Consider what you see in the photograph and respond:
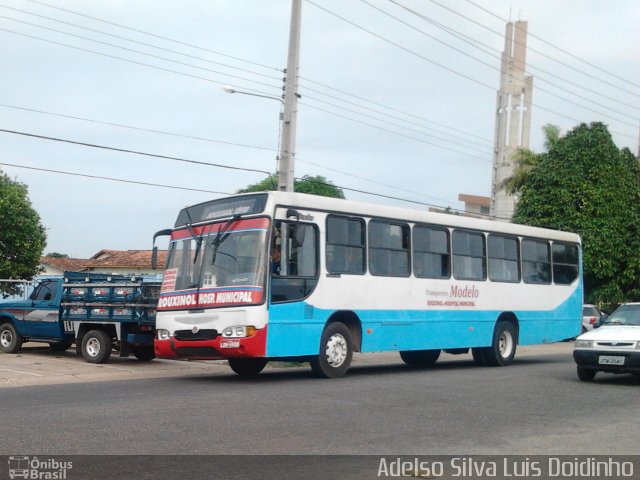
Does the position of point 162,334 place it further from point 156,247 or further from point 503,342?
point 503,342

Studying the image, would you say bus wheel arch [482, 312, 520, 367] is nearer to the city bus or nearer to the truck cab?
the city bus

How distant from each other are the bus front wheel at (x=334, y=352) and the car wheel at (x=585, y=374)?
4313 millimetres

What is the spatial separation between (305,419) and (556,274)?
43.8 feet

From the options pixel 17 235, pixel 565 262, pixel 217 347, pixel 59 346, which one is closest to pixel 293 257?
pixel 217 347

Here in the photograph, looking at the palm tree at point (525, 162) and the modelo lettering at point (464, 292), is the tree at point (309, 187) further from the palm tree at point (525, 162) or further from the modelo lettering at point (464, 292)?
the modelo lettering at point (464, 292)

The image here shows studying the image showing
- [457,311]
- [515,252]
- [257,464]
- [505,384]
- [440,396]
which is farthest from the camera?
[515,252]

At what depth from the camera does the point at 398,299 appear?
57.3 feet

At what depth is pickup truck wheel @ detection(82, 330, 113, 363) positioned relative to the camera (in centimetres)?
1827

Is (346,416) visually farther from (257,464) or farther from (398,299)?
(398,299)

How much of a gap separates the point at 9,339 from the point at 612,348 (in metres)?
13.9

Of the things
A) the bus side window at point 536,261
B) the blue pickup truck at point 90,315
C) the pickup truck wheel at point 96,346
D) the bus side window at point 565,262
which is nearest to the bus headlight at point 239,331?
the blue pickup truck at point 90,315

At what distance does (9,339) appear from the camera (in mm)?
20859

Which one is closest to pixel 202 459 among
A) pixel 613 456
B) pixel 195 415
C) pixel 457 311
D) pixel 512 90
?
pixel 195 415

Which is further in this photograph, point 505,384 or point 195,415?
point 505,384
